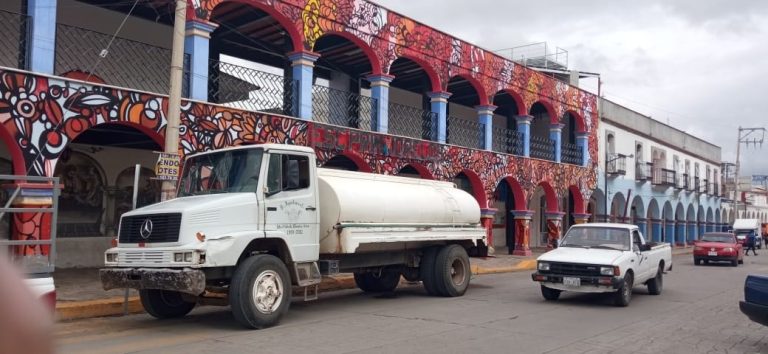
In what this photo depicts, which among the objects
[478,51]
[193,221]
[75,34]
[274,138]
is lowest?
[193,221]

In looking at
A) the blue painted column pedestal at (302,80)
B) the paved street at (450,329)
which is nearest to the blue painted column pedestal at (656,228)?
the paved street at (450,329)

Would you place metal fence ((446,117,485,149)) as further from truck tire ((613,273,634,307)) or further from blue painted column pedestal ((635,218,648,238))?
blue painted column pedestal ((635,218,648,238))

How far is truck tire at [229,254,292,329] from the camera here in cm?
893

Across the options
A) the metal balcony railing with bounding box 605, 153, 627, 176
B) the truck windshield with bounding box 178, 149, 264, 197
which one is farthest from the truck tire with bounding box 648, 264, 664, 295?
the metal balcony railing with bounding box 605, 153, 627, 176

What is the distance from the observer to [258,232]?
9508 millimetres

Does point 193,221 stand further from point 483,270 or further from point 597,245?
point 483,270

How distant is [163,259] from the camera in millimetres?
8961

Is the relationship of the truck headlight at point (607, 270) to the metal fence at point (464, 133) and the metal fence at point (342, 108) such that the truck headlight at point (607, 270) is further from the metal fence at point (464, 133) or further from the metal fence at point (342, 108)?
the metal fence at point (464, 133)

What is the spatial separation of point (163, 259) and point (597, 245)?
8.48 m

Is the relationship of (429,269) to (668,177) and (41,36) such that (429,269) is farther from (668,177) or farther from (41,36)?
(668,177)

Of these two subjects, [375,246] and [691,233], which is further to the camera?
[691,233]

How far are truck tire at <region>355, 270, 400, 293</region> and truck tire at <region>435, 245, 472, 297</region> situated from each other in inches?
42.4

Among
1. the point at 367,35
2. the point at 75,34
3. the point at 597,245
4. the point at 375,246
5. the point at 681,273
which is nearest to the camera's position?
the point at 375,246

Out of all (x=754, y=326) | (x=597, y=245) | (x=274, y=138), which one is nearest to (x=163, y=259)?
(x=274, y=138)
